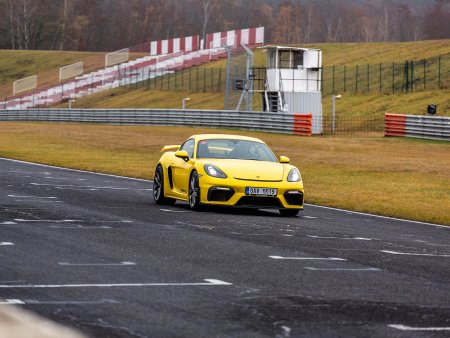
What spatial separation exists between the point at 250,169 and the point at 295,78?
133ft

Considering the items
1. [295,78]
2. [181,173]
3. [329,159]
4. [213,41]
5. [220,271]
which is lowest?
[329,159]

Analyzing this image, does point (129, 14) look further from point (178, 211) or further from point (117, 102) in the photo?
point (178, 211)

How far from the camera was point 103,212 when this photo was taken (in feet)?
57.2

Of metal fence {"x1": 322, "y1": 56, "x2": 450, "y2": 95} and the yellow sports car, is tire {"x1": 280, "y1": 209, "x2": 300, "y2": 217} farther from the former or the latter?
metal fence {"x1": 322, "y1": 56, "x2": 450, "y2": 95}

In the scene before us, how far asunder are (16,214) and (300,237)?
412 cm

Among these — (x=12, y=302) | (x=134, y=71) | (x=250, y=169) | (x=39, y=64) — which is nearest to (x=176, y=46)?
(x=134, y=71)

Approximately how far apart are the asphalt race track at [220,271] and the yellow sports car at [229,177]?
300mm

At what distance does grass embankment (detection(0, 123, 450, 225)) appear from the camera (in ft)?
77.2

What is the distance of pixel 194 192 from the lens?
1847 cm

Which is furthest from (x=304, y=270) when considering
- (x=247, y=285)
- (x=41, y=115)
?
(x=41, y=115)

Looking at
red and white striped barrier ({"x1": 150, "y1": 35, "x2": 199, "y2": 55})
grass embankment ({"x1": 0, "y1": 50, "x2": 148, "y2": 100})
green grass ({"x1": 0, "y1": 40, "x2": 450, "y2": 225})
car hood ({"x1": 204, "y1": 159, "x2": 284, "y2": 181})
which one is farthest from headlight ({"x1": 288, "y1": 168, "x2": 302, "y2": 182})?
grass embankment ({"x1": 0, "y1": 50, "x2": 148, "y2": 100})

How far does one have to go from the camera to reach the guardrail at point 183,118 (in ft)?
177

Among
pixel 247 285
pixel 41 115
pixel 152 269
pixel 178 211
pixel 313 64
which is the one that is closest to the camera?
pixel 247 285

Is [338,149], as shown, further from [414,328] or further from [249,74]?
[414,328]
